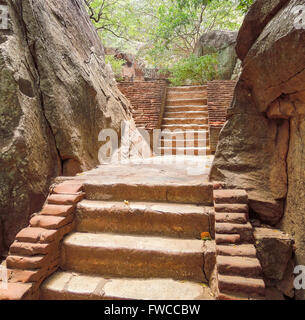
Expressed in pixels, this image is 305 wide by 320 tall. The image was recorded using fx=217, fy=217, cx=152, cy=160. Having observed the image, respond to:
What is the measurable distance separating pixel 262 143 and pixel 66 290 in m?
2.24

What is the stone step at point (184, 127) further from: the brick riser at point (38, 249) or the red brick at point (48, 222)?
the red brick at point (48, 222)

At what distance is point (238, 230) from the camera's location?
72.6 inches

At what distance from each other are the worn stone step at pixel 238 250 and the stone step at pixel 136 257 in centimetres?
17

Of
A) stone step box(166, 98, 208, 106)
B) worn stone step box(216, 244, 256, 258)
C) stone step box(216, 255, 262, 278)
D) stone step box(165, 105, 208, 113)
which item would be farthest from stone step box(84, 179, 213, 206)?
stone step box(166, 98, 208, 106)

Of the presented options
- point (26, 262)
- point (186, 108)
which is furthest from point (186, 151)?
point (26, 262)

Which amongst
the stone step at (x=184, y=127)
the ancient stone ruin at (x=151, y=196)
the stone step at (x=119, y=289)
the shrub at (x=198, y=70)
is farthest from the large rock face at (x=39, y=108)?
the shrub at (x=198, y=70)

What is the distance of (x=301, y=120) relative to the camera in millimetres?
1860

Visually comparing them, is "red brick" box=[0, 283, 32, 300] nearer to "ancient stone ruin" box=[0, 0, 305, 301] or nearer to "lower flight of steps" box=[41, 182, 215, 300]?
"ancient stone ruin" box=[0, 0, 305, 301]

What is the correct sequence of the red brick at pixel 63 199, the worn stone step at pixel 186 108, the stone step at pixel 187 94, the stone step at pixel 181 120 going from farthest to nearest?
1. the stone step at pixel 187 94
2. the worn stone step at pixel 186 108
3. the stone step at pixel 181 120
4. the red brick at pixel 63 199

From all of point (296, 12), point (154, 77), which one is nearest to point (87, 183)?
point (296, 12)

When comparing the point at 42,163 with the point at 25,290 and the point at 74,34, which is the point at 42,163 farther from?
the point at 74,34

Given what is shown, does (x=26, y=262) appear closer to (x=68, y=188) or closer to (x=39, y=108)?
(x=68, y=188)

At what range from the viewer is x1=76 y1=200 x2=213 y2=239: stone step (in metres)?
2.06

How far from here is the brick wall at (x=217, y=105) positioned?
5.50 meters
